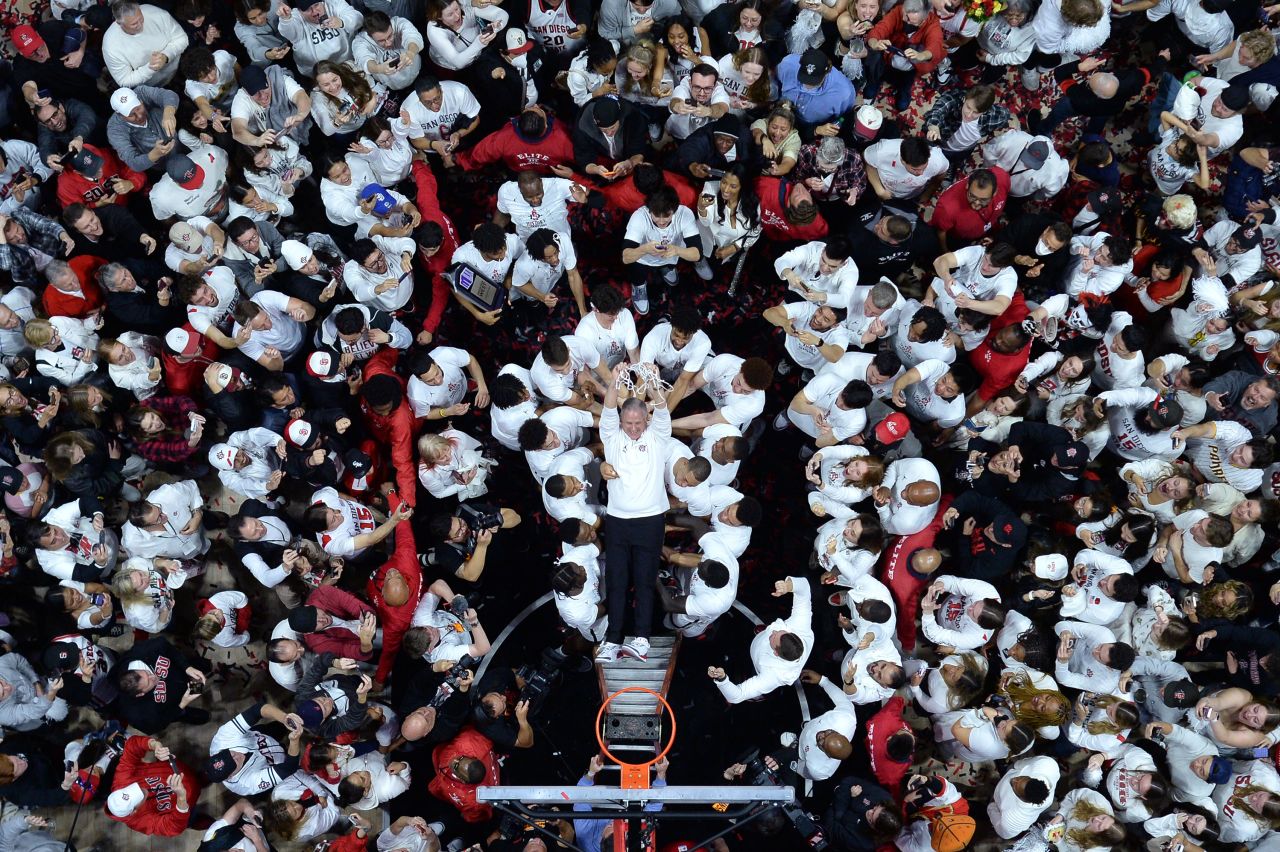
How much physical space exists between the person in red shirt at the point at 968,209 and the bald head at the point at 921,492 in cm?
262

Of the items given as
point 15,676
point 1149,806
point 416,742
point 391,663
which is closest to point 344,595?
point 391,663

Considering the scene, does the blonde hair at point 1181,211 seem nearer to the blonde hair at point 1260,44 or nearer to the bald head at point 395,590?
the blonde hair at point 1260,44

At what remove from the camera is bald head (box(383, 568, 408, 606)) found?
7.02 metres

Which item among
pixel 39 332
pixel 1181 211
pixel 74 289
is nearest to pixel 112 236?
pixel 74 289

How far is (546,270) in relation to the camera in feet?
26.8

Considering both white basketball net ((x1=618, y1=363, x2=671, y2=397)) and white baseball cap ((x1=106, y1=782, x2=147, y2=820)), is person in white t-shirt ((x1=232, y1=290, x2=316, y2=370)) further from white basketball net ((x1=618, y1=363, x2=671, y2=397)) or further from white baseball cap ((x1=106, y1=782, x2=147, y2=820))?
white baseball cap ((x1=106, y1=782, x2=147, y2=820))

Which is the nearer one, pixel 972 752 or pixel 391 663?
pixel 972 752

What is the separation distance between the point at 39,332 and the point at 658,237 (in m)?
5.05

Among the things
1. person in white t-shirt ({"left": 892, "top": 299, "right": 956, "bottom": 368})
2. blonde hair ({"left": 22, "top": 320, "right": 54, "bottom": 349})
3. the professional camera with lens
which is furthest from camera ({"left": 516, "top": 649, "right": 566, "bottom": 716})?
blonde hair ({"left": 22, "top": 320, "right": 54, "bottom": 349})

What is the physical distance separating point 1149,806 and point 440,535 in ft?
18.8

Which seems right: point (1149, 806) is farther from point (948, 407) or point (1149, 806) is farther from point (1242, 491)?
point (948, 407)

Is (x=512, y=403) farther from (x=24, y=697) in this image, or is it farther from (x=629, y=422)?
(x=24, y=697)

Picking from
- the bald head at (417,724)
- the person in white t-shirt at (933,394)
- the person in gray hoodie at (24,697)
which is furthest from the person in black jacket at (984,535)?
the person in gray hoodie at (24,697)

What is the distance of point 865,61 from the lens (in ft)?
29.2
